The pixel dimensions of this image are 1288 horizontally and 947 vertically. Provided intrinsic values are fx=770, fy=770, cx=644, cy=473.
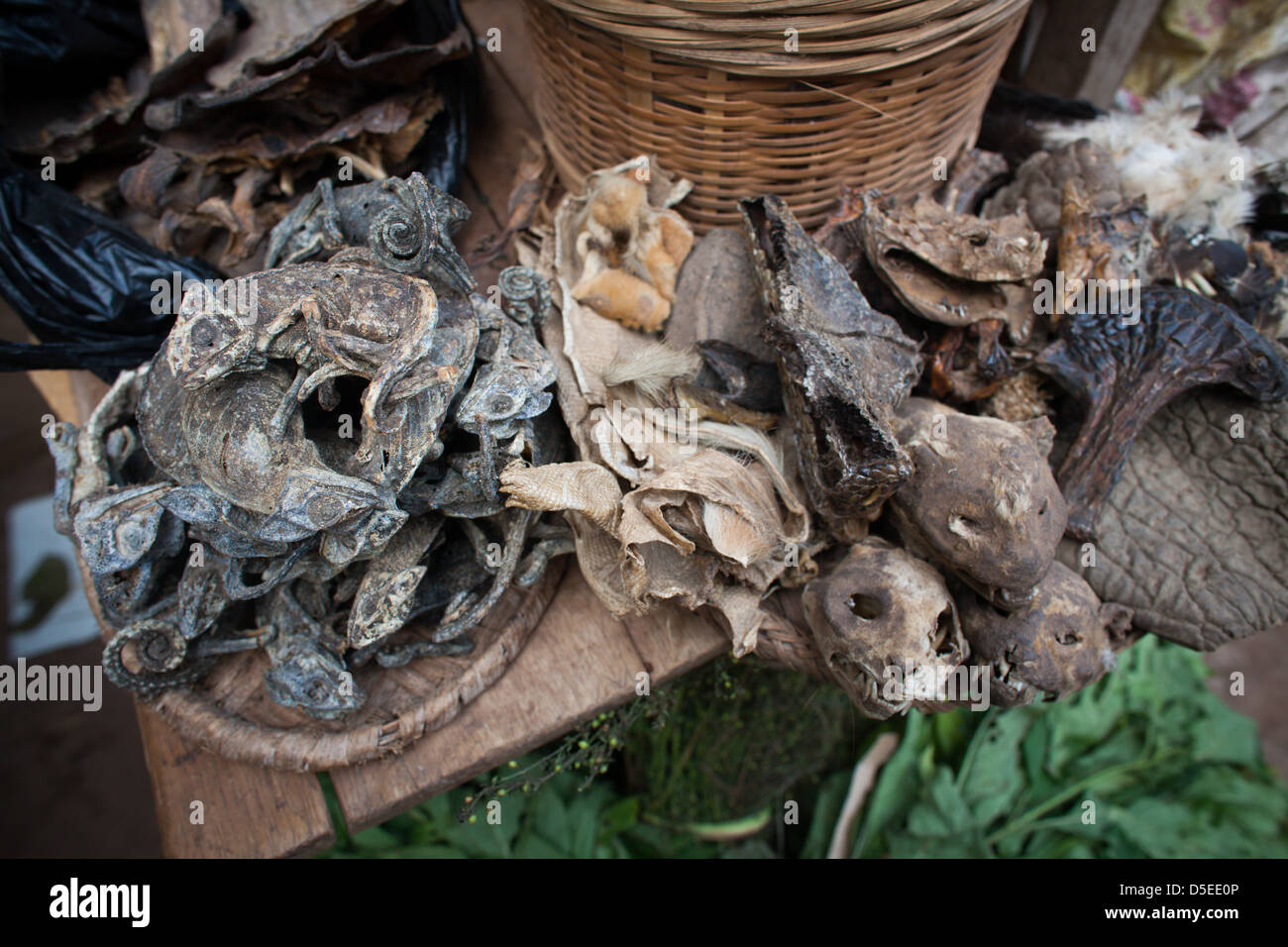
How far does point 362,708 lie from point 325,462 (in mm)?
510

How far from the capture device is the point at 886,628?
125cm

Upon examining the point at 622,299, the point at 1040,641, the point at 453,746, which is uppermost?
the point at 622,299

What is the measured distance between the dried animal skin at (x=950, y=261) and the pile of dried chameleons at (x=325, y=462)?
0.67m

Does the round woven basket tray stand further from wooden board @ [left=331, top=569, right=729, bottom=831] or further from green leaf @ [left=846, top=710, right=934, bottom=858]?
green leaf @ [left=846, top=710, right=934, bottom=858]

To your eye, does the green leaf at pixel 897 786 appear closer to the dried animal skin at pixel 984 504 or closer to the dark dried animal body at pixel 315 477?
the dried animal skin at pixel 984 504

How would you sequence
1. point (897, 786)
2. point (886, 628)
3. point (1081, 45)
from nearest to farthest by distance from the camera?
point (886, 628) < point (1081, 45) < point (897, 786)

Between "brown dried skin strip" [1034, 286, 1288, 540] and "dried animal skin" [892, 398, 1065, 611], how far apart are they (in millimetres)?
215

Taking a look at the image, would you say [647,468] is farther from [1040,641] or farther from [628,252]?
[1040,641]

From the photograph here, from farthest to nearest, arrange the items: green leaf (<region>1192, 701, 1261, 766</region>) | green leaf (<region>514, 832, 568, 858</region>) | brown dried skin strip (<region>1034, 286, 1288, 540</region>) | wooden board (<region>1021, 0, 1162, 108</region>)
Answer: green leaf (<region>1192, 701, 1261, 766</region>)
green leaf (<region>514, 832, 568, 858</region>)
wooden board (<region>1021, 0, 1162, 108</region>)
brown dried skin strip (<region>1034, 286, 1288, 540</region>)

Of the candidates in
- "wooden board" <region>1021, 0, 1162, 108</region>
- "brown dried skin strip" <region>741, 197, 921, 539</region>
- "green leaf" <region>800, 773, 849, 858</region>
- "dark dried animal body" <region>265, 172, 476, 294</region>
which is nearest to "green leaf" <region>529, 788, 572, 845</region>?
"green leaf" <region>800, 773, 849, 858</region>

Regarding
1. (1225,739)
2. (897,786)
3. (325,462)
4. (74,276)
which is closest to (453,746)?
(325,462)

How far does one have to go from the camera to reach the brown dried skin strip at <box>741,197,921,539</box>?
121cm

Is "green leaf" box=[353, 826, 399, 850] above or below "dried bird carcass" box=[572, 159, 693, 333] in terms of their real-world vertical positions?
below

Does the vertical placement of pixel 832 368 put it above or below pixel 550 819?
above
